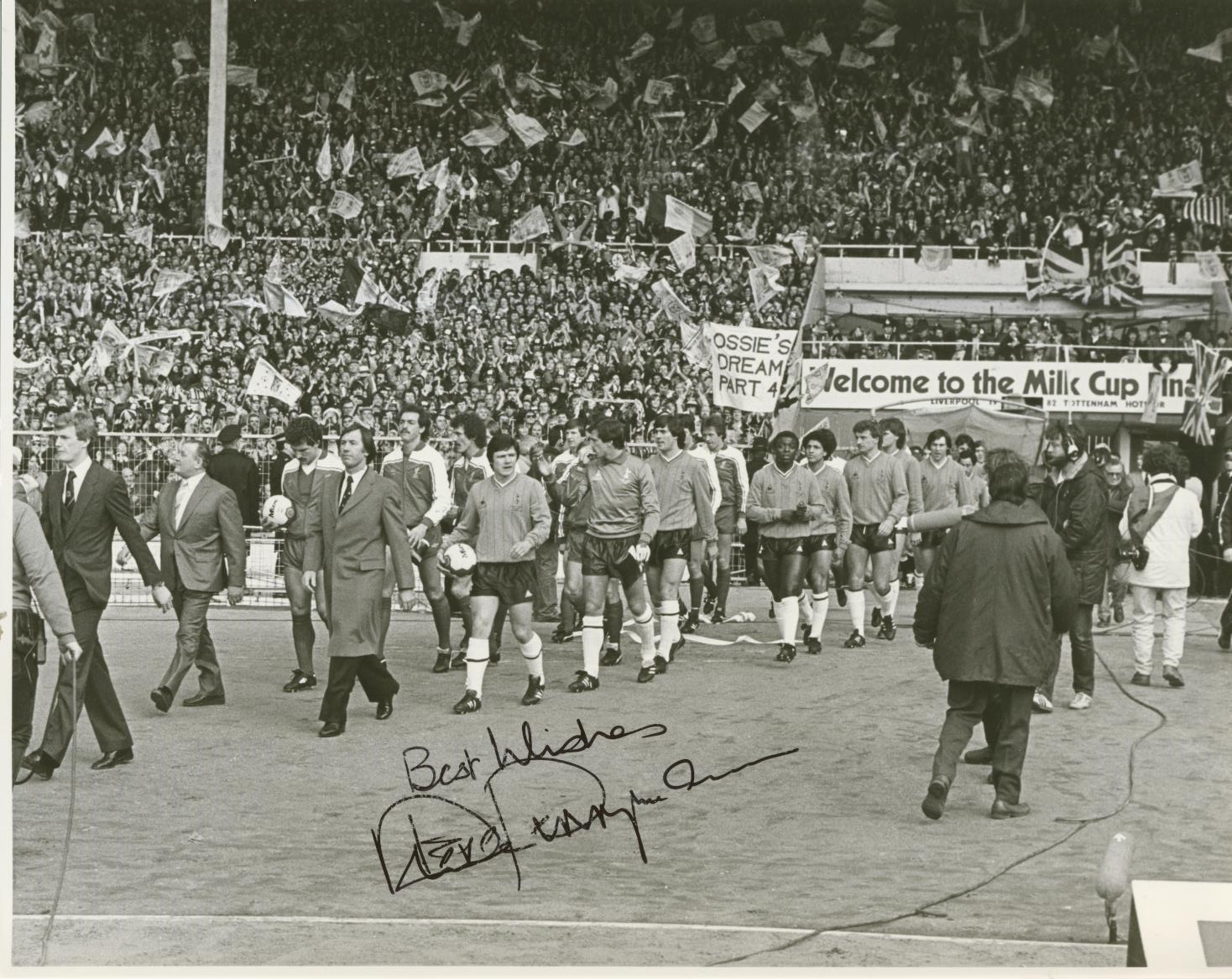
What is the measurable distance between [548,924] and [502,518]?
4.68 meters

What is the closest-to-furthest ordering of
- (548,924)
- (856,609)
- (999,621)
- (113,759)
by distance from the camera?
(548,924), (999,621), (113,759), (856,609)

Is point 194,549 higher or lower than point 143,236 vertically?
lower

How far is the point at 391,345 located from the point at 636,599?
28.5 feet

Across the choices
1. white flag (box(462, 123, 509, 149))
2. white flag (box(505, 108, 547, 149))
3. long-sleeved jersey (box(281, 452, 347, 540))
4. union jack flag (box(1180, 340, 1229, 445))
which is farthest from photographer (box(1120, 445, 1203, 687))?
union jack flag (box(1180, 340, 1229, 445))

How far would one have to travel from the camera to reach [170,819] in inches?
277

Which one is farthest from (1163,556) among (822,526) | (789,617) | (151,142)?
(151,142)

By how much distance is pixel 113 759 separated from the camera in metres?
8.13

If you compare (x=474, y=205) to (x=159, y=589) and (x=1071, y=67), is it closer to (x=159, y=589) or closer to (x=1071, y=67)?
(x=1071, y=67)

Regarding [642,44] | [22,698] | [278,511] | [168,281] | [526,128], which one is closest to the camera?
[22,698]

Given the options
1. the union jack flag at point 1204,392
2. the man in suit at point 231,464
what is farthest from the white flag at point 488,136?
the union jack flag at point 1204,392

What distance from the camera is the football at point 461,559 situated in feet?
31.9

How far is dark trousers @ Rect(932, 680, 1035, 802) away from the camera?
289 inches

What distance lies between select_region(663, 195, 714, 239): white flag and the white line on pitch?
39.6ft
